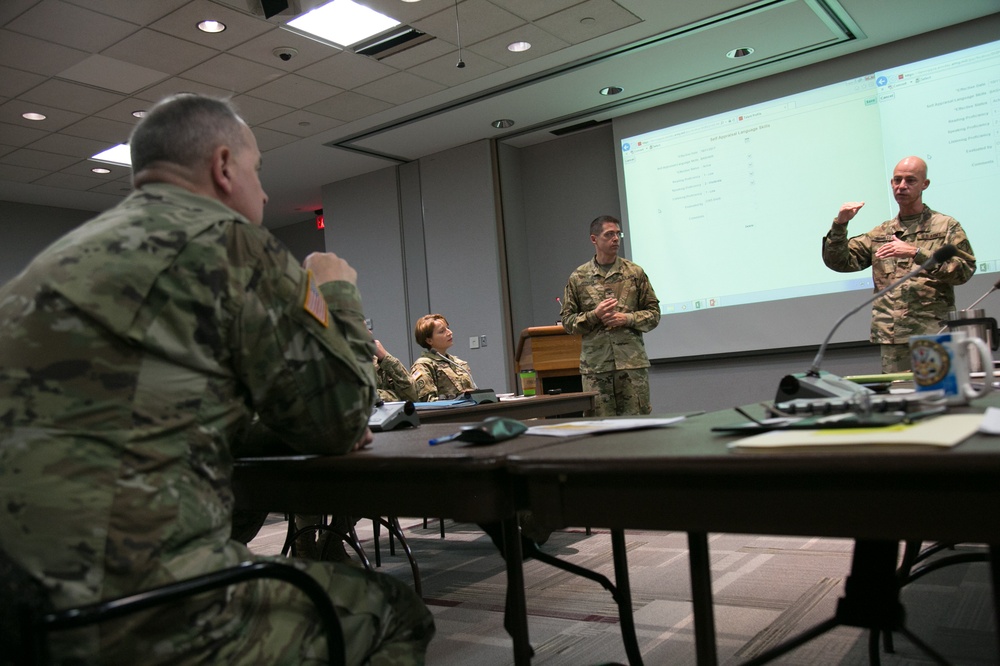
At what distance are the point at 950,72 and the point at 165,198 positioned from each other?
563 cm

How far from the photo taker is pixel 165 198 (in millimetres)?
1076

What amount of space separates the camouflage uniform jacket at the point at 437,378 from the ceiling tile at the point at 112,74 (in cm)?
274

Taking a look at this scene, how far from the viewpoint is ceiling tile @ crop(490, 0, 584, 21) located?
15.0 feet

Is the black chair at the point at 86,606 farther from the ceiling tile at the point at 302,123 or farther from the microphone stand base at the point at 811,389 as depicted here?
the ceiling tile at the point at 302,123

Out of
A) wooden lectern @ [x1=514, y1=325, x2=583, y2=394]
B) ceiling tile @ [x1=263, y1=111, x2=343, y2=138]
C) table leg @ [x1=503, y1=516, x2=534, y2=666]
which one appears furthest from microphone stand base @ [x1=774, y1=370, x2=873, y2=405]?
ceiling tile @ [x1=263, y1=111, x2=343, y2=138]

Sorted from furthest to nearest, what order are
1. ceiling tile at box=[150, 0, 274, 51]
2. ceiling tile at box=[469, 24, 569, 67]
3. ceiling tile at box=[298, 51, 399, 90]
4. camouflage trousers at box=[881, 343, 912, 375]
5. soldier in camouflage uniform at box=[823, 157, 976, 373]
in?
ceiling tile at box=[298, 51, 399, 90] < ceiling tile at box=[469, 24, 569, 67] < ceiling tile at box=[150, 0, 274, 51] < camouflage trousers at box=[881, 343, 912, 375] < soldier in camouflage uniform at box=[823, 157, 976, 373]

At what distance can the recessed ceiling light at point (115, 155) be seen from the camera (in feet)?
21.3

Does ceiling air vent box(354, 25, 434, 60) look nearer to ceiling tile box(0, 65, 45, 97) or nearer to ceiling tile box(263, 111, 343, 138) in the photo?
ceiling tile box(263, 111, 343, 138)

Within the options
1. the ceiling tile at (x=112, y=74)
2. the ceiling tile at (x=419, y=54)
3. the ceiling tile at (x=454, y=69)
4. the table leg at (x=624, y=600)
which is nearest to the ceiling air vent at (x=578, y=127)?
the ceiling tile at (x=454, y=69)

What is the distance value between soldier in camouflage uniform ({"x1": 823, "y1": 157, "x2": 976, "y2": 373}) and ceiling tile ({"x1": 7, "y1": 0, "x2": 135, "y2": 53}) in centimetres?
420

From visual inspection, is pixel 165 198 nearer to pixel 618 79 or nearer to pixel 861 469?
pixel 861 469

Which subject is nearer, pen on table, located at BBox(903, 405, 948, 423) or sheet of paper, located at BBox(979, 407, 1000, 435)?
sheet of paper, located at BBox(979, 407, 1000, 435)

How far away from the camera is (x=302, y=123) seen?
248 inches

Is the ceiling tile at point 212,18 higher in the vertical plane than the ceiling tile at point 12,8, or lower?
lower
